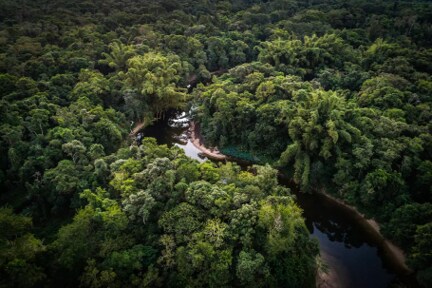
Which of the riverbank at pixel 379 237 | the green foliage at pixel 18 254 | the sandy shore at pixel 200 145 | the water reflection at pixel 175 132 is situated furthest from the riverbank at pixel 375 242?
the green foliage at pixel 18 254

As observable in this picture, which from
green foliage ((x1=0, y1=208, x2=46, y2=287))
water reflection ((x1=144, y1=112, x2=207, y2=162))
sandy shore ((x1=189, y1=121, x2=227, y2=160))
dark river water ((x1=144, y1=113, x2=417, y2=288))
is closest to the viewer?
green foliage ((x1=0, y1=208, x2=46, y2=287))

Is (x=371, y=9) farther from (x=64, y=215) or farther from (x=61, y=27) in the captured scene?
(x=64, y=215)

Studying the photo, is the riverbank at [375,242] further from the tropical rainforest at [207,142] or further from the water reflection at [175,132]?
the water reflection at [175,132]

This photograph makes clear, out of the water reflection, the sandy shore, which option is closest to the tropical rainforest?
the sandy shore

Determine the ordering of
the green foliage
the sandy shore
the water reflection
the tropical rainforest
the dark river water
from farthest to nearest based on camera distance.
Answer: the water reflection, the sandy shore, the dark river water, the tropical rainforest, the green foliage

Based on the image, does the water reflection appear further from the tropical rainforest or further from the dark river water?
the dark river water
